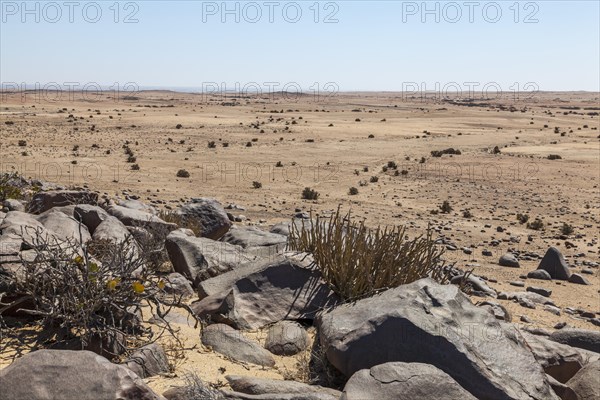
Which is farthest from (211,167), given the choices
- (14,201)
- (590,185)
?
(14,201)

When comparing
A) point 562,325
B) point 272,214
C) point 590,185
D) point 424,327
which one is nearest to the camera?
point 424,327

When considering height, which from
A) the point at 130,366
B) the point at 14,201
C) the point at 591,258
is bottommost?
the point at 591,258

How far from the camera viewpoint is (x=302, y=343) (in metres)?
5.21

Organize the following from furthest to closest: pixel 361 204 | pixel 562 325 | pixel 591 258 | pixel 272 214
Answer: pixel 361 204 → pixel 272 214 → pixel 591 258 → pixel 562 325

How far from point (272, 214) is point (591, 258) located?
672 cm

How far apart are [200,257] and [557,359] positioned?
3635mm

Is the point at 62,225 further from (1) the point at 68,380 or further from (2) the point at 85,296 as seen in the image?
(1) the point at 68,380

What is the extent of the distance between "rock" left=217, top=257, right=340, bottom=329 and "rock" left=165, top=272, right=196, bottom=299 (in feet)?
2.81

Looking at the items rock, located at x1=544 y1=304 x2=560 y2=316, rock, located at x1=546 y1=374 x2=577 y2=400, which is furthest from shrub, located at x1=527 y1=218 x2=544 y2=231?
rock, located at x1=546 y1=374 x2=577 y2=400

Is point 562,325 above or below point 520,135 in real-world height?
below

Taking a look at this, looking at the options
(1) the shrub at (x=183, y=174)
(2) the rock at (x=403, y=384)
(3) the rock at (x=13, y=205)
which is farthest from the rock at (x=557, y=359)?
(1) the shrub at (x=183, y=174)

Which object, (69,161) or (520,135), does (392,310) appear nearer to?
(69,161)

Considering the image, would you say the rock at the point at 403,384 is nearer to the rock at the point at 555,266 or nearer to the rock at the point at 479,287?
the rock at the point at 479,287

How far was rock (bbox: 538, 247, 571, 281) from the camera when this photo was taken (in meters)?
11.0
